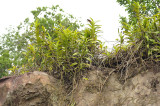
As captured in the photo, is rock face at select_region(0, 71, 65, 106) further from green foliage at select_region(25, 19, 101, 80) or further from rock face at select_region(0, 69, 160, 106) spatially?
green foliage at select_region(25, 19, 101, 80)

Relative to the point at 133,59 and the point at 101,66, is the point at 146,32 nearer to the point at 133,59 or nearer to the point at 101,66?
the point at 133,59

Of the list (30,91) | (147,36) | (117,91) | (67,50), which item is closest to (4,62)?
(30,91)

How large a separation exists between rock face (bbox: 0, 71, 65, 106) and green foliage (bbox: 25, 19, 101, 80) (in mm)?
311

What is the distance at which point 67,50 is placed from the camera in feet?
11.9

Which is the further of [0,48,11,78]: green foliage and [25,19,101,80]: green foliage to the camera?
[0,48,11,78]: green foliage

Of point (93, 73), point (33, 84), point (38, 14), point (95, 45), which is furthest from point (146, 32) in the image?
point (38, 14)

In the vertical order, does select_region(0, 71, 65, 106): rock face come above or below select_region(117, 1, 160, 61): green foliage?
below

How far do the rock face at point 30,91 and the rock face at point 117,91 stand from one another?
0.45 metres

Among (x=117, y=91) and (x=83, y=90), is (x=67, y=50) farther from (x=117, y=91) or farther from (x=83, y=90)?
(x=117, y=91)

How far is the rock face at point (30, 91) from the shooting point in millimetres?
3451

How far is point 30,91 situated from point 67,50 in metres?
0.98

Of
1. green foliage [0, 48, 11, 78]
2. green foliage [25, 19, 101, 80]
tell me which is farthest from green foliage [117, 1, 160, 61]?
green foliage [0, 48, 11, 78]

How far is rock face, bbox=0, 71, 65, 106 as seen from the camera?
3451 mm

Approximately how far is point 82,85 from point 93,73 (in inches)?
11.8
